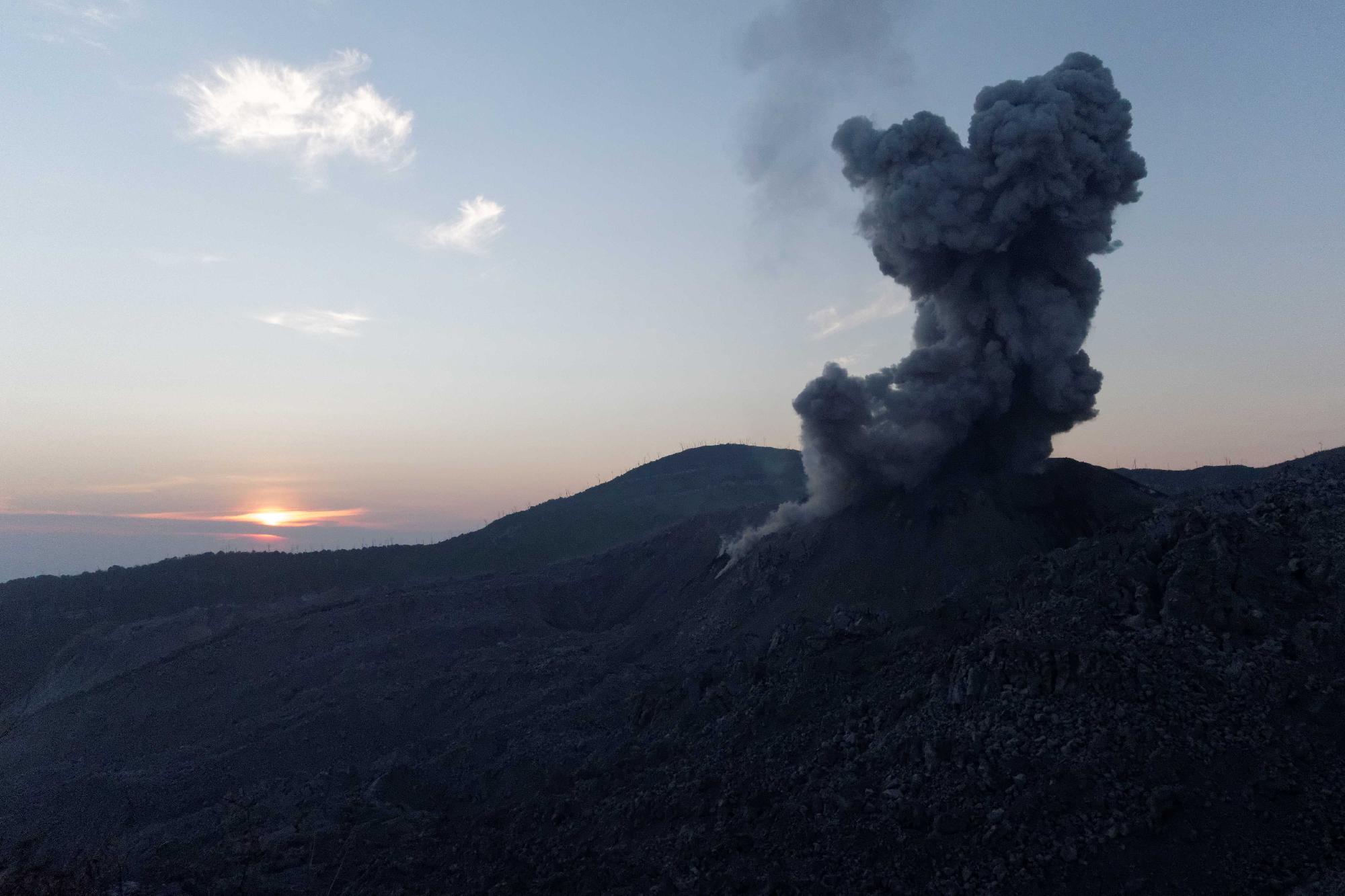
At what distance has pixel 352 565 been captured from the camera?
216ft

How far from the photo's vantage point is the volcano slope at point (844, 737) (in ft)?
47.3

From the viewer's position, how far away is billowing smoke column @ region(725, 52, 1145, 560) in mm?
34969

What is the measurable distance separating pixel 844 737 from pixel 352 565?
54.6 meters

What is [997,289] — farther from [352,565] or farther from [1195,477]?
[352,565]

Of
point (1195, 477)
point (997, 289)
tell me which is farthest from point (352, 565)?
point (1195, 477)

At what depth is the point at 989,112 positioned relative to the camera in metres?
35.8

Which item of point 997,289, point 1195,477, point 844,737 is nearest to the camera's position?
point 844,737

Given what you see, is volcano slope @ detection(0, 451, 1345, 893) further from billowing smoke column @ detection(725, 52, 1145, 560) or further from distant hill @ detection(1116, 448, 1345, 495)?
distant hill @ detection(1116, 448, 1345, 495)

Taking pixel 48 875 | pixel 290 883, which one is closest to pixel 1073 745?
pixel 290 883

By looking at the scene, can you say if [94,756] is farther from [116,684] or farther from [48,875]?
[48,875]

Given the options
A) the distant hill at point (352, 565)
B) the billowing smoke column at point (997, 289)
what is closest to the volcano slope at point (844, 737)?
the billowing smoke column at point (997, 289)

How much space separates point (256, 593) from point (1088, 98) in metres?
56.9

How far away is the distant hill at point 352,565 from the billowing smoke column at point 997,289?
19.1 metres

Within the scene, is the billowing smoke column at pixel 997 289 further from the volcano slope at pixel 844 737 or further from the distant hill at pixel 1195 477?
the distant hill at pixel 1195 477
